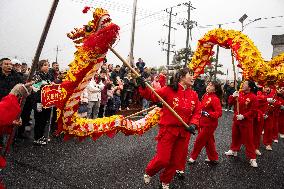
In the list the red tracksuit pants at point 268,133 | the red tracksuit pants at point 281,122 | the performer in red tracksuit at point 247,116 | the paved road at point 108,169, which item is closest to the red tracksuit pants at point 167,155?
the paved road at point 108,169

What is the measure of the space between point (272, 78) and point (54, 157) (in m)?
4.79

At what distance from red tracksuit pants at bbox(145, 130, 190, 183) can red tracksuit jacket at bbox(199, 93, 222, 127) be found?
197cm

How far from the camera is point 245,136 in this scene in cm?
719

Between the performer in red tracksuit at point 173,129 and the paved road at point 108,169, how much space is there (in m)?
0.44

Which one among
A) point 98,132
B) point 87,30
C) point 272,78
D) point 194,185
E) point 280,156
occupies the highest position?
point 87,30

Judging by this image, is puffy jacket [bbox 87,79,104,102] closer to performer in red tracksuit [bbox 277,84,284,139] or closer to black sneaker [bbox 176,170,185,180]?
black sneaker [bbox 176,170,185,180]

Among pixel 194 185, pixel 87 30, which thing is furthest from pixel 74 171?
pixel 87 30

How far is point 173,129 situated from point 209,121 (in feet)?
7.25

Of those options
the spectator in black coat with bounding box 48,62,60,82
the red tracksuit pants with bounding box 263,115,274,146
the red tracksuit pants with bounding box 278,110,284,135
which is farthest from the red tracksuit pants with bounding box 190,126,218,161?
the red tracksuit pants with bounding box 278,110,284,135

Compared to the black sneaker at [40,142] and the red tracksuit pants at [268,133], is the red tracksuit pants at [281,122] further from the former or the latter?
the black sneaker at [40,142]

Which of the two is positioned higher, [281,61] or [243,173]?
[281,61]

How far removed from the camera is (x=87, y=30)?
13.3 ft

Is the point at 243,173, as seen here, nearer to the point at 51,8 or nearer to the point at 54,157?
the point at 54,157

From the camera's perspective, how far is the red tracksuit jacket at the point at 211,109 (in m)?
6.68
